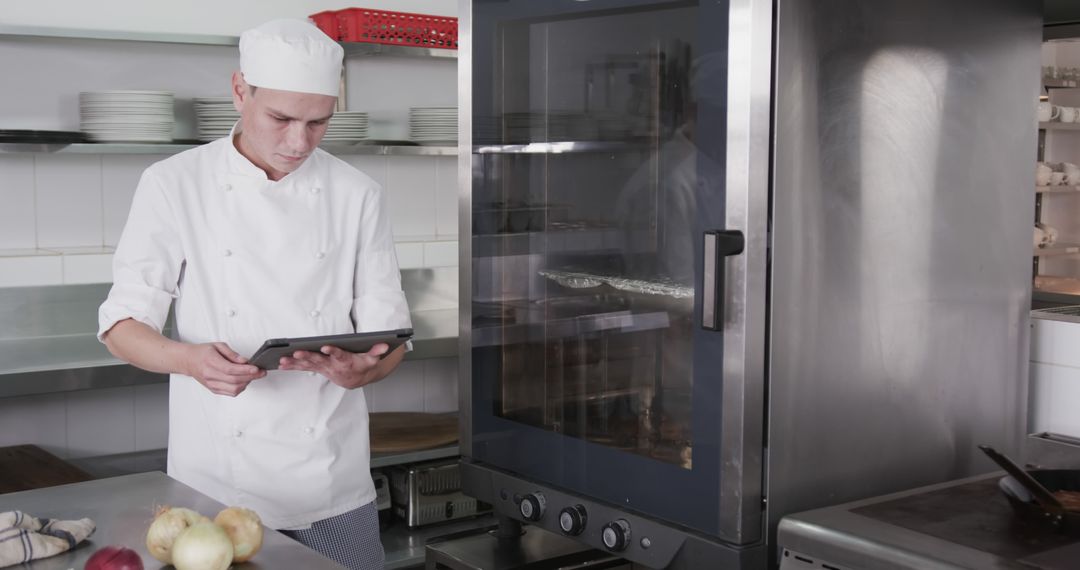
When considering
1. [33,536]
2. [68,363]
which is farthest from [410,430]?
[33,536]

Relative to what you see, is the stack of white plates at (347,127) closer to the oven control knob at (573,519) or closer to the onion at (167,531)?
the oven control knob at (573,519)

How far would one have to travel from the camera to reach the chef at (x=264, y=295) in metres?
2.04

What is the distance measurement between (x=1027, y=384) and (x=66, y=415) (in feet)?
8.58

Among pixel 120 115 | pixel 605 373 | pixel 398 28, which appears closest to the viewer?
pixel 605 373

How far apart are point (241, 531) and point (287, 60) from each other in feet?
2.98

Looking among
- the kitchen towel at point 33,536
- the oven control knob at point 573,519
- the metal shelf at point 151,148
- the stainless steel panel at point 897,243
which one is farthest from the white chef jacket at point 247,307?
the metal shelf at point 151,148

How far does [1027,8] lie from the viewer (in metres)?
2.04

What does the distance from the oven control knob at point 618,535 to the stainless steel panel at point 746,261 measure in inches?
8.8

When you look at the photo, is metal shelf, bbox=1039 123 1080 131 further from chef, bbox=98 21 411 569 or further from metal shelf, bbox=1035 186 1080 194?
chef, bbox=98 21 411 569

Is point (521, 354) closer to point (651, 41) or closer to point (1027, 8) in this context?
point (651, 41)

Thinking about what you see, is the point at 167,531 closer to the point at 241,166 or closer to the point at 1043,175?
the point at 241,166

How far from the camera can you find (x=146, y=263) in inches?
80.6

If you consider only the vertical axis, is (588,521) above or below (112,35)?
below

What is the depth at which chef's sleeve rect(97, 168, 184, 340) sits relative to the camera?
2025 mm
